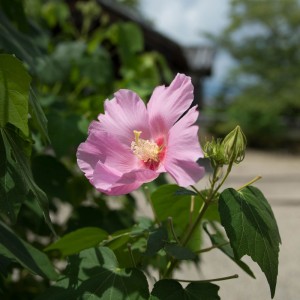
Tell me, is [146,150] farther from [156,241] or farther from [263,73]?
[263,73]

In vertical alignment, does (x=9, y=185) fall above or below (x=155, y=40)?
above

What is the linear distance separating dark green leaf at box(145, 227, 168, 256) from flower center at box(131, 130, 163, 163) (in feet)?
0.30

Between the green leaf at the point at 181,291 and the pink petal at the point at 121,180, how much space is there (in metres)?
0.11

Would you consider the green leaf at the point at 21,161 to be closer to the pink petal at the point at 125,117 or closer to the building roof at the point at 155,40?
the pink petal at the point at 125,117

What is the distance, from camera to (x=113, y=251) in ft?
2.21

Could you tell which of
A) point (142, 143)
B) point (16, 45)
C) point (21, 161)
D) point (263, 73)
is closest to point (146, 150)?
point (142, 143)

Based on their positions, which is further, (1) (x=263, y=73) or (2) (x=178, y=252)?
(1) (x=263, y=73)

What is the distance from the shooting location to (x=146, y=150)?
1.86 ft

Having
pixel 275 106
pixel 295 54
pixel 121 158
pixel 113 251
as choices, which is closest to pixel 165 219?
pixel 113 251

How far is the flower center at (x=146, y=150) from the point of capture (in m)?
0.56

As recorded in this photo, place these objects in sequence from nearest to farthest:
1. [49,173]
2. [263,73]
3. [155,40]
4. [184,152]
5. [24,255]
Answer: [184,152] → [24,255] → [49,173] → [155,40] → [263,73]

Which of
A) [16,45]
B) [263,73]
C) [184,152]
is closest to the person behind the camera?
[184,152]

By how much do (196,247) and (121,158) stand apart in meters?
0.36

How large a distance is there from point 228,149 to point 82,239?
0.24 m
